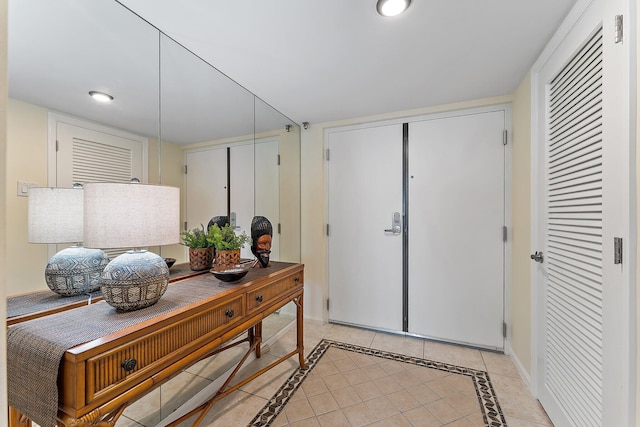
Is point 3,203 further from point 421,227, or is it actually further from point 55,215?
point 421,227

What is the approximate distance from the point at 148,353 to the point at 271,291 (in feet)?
2.69

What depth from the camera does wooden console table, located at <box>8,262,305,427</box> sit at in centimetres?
78

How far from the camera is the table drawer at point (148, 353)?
82cm

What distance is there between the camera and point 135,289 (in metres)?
1.04

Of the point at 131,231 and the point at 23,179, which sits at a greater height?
the point at 23,179

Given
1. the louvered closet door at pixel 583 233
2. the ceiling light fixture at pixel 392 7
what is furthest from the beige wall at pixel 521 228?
the ceiling light fixture at pixel 392 7

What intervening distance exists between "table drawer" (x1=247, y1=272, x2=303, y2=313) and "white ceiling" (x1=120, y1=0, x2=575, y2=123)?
4.63ft

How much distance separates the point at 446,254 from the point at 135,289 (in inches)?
89.7

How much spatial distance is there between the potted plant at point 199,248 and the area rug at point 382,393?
0.93 metres

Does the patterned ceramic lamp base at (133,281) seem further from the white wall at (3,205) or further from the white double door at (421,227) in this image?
the white double door at (421,227)

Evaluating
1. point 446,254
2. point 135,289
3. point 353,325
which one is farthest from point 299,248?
point 135,289

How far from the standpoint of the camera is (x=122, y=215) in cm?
96

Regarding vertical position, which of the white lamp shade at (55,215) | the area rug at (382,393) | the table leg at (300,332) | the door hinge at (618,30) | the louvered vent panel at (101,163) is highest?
the door hinge at (618,30)

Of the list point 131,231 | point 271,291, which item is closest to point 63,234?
point 131,231
